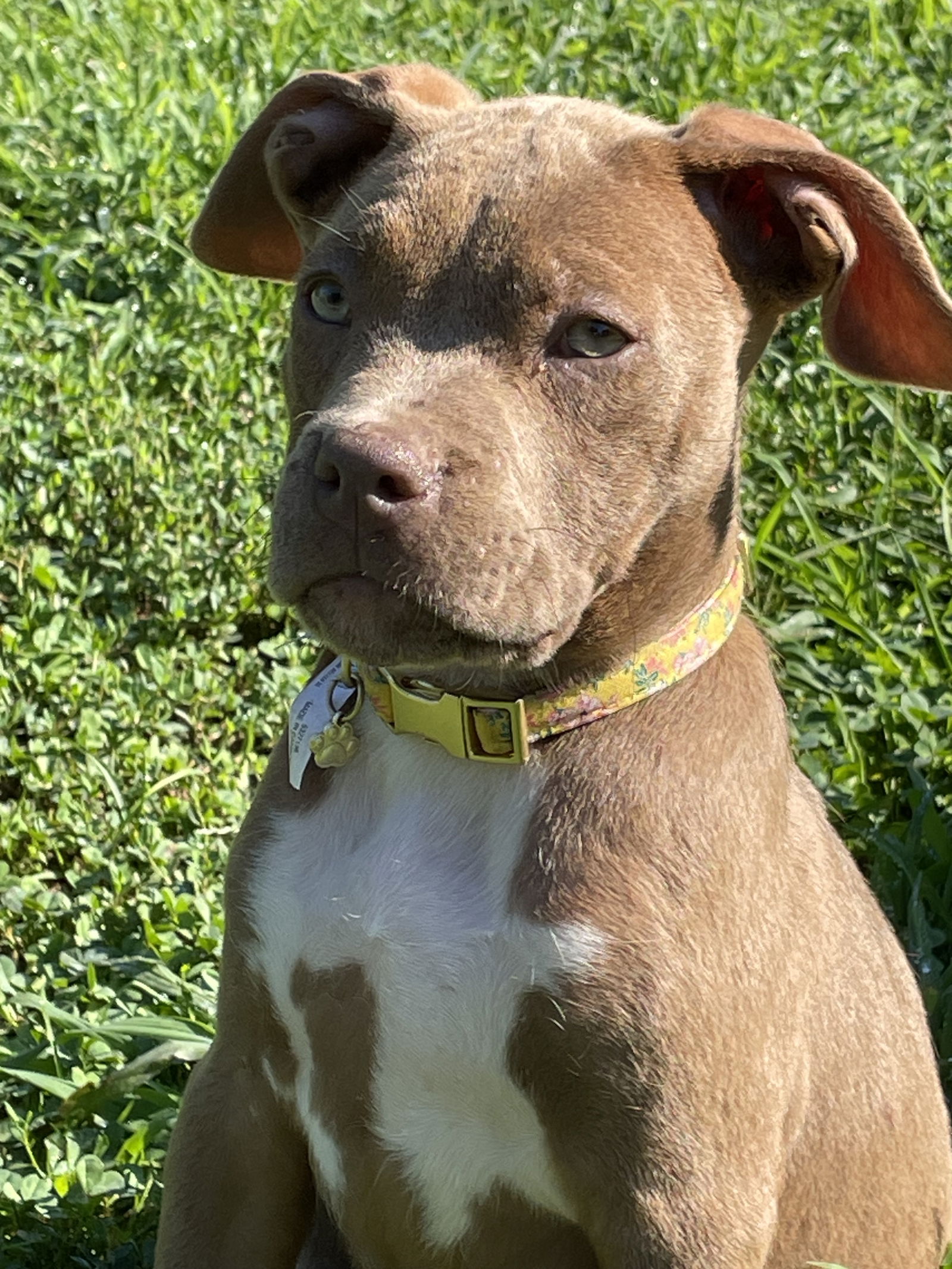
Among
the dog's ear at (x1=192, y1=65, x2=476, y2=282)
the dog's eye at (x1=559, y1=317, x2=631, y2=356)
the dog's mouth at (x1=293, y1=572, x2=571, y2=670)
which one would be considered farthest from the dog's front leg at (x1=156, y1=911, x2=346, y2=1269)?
the dog's ear at (x1=192, y1=65, x2=476, y2=282)

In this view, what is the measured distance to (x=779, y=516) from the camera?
204 inches

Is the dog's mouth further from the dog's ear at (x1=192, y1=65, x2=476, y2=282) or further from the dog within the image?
the dog's ear at (x1=192, y1=65, x2=476, y2=282)

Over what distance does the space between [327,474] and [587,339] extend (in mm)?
416

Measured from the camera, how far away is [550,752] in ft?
9.04

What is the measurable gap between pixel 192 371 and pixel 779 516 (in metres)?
1.70

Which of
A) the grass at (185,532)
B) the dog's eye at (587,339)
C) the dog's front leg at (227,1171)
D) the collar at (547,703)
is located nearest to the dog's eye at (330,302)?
the dog's eye at (587,339)

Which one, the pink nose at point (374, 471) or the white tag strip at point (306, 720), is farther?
the white tag strip at point (306, 720)

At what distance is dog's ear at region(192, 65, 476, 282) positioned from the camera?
2.94m

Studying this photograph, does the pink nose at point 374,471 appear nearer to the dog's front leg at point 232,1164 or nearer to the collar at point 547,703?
the collar at point 547,703

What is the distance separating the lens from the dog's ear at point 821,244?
267 cm

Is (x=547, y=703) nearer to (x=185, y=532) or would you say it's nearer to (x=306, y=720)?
(x=306, y=720)

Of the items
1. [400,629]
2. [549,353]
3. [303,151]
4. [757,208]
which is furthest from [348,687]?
[757,208]

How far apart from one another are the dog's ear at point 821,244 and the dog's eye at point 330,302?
53cm

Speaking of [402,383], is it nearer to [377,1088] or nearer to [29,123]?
[377,1088]
